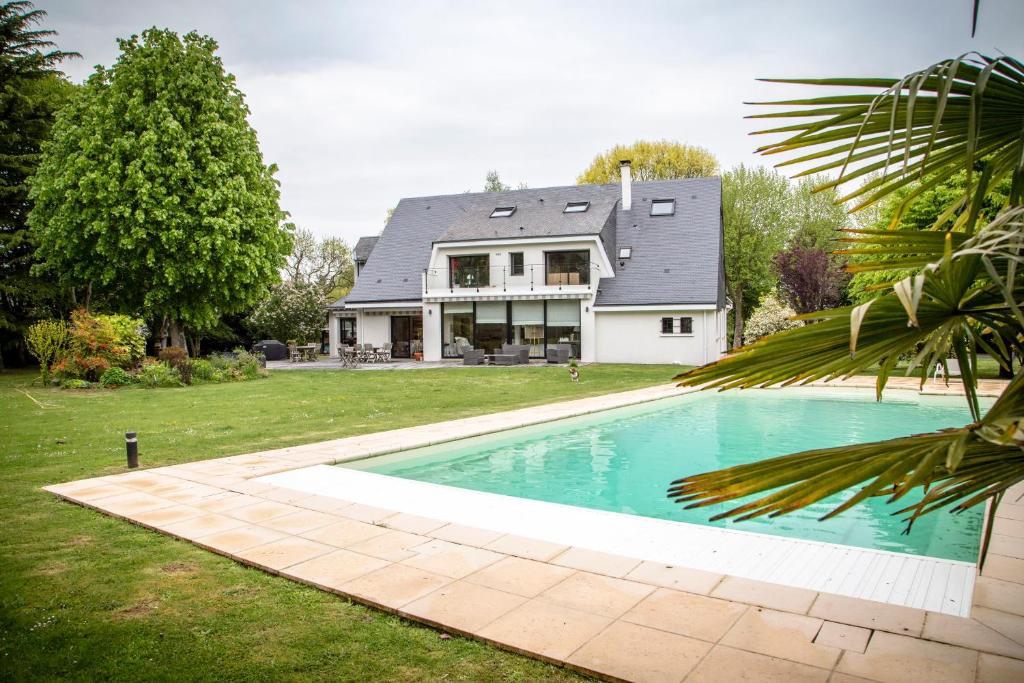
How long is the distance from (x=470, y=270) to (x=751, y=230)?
19.7 metres

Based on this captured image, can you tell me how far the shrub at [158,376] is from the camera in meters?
18.4

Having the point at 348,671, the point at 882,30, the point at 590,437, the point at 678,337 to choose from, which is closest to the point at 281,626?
the point at 348,671

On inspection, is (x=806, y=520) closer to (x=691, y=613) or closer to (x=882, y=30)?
(x=691, y=613)

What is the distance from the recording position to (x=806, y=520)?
700cm

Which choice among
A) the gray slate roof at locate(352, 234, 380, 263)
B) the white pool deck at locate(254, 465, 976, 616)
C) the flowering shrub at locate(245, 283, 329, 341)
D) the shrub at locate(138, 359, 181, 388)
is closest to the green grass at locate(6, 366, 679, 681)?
the white pool deck at locate(254, 465, 976, 616)

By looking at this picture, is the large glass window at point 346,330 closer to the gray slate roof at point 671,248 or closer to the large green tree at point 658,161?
the gray slate roof at point 671,248

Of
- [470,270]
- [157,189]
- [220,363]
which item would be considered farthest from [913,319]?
[470,270]

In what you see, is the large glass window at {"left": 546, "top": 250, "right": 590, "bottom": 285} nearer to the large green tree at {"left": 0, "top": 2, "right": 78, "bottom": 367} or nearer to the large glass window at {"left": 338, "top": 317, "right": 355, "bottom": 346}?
the large glass window at {"left": 338, "top": 317, "right": 355, "bottom": 346}

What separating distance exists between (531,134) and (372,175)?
11061 mm

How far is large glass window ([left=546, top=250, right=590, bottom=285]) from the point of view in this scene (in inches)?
1117

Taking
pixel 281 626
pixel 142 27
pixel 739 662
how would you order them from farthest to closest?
pixel 142 27
pixel 281 626
pixel 739 662

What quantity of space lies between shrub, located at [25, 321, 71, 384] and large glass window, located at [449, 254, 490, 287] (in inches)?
600

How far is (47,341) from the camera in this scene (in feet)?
59.0

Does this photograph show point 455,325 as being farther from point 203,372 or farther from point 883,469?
point 883,469
